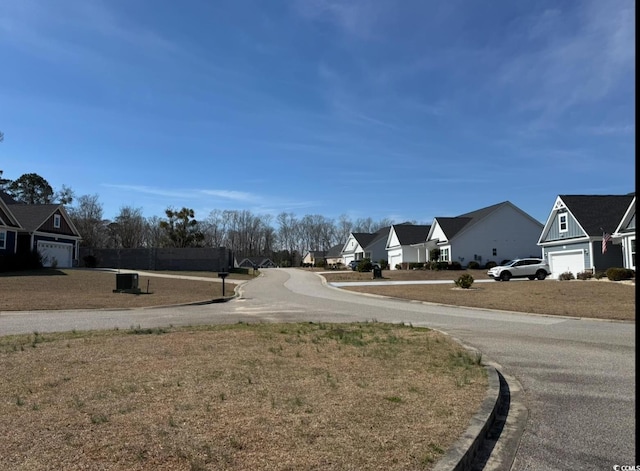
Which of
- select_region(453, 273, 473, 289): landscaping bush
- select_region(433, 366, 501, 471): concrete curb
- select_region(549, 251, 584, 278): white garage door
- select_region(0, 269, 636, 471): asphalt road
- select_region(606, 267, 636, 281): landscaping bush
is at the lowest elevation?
select_region(0, 269, 636, 471): asphalt road

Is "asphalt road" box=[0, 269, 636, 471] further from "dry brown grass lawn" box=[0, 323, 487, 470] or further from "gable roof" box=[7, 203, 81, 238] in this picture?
"gable roof" box=[7, 203, 81, 238]

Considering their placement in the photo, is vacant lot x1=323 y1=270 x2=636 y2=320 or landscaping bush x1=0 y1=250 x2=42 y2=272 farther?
landscaping bush x1=0 y1=250 x2=42 y2=272

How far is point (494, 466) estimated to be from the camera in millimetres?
4246

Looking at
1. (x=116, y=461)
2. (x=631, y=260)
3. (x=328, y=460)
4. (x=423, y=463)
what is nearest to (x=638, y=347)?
(x=423, y=463)

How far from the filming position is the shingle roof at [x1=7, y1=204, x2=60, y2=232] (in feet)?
131

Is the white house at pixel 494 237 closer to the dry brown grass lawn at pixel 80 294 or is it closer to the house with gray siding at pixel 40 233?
the dry brown grass lawn at pixel 80 294

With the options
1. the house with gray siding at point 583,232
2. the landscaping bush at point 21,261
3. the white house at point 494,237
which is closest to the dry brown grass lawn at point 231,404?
the house with gray siding at point 583,232

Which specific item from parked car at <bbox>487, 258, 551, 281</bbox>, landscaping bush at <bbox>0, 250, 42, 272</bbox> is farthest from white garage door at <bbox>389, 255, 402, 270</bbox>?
landscaping bush at <bbox>0, 250, 42, 272</bbox>

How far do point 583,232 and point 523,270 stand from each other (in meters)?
4.78

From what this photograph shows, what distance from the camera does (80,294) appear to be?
23.1 meters

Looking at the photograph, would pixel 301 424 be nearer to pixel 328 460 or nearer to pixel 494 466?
pixel 328 460

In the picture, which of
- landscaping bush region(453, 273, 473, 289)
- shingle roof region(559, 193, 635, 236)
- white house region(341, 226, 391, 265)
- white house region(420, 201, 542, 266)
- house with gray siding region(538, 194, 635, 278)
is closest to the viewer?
landscaping bush region(453, 273, 473, 289)

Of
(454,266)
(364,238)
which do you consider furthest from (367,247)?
(454,266)

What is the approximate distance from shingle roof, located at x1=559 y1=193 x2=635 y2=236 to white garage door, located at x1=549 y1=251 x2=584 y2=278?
7.16ft
